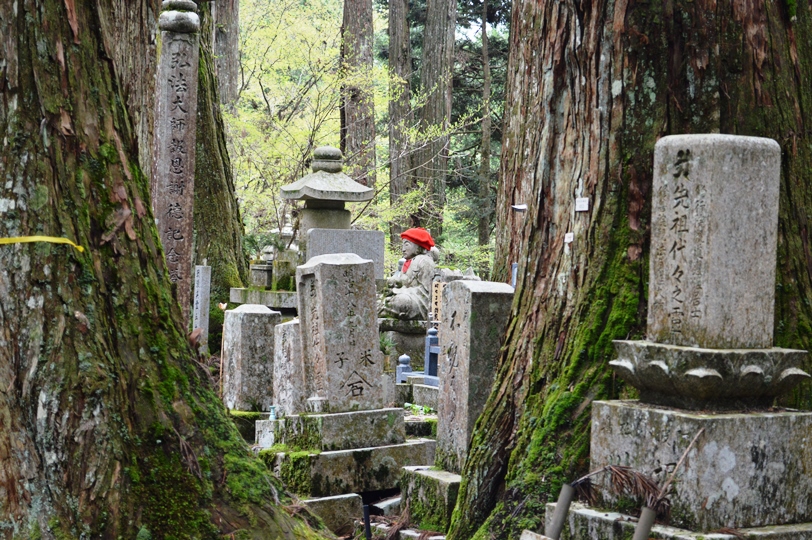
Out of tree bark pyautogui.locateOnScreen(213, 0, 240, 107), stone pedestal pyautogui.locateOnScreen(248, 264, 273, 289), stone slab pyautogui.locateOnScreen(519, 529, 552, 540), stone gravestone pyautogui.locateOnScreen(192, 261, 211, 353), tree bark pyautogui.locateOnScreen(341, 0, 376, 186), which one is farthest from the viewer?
tree bark pyautogui.locateOnScreen(213, 0, 240, 107)

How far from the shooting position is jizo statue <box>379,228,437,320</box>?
1385 centimetres

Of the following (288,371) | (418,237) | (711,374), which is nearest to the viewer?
(711,374)

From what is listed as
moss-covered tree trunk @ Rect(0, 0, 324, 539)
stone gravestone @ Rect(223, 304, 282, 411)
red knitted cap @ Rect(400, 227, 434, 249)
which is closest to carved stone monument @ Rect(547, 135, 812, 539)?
moss-covered tree trunk @ Rect(0, 0, 324, 539)

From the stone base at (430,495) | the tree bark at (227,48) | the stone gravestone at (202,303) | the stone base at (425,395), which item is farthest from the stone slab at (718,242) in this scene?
the tree bark at (227,48)

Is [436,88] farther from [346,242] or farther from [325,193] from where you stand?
[346,242]

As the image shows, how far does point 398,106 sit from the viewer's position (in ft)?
72.3

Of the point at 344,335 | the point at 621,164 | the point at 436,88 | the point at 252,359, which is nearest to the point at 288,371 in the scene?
the point at 344,335

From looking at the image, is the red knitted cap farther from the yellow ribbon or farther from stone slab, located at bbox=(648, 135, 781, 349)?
the yellow ribbon

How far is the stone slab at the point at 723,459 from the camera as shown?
3527 millimetres

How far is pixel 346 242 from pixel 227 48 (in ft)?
24.5

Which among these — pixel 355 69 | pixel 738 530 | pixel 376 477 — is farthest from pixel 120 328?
pixel 355 69

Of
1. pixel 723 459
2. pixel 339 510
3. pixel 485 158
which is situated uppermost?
pixel 485 158

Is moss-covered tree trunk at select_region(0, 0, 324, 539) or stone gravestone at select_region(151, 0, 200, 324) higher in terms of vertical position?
stone gravestone at select_region(151, 0, 200, 324)

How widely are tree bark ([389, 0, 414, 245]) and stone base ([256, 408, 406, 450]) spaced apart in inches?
494
